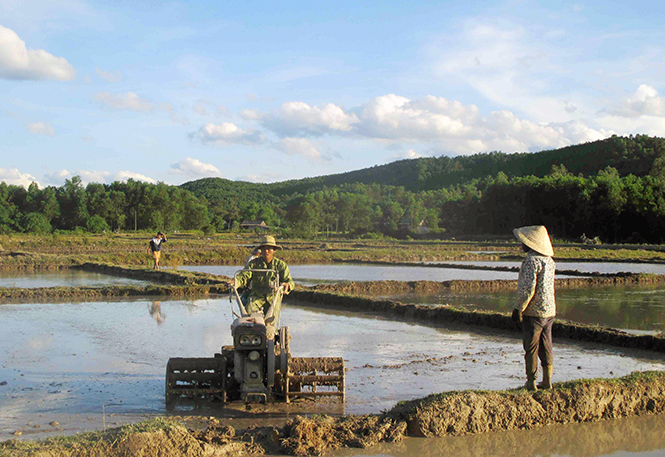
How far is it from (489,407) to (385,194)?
157422 mm

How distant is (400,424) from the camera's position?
5.00 m

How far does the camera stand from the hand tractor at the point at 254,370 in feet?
18.3

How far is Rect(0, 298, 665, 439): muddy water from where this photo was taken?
5965 mm

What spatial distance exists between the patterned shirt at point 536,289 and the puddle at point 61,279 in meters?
15.6

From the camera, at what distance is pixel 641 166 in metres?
88.6

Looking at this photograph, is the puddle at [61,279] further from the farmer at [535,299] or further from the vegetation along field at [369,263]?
the farmer at [535,299]

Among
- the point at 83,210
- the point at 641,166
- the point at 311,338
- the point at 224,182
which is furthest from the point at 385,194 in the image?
the point at 311,338

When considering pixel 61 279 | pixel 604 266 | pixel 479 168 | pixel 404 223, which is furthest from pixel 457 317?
pixel 479 168

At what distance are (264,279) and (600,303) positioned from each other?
10888mm

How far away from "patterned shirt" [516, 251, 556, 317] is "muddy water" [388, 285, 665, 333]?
5769 mm

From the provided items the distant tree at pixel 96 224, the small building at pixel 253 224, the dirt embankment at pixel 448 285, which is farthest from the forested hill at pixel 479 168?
the dirt embankment at pixel 448 285

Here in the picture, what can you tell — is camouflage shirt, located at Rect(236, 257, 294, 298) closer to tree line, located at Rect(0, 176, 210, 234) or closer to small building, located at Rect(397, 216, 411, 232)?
tree line, located at Rect(0, 176, 210, 234)

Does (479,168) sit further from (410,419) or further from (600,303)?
(410,419)

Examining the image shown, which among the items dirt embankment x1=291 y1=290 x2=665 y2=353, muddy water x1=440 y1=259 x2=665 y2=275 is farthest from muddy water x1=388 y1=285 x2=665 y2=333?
muddy water x1=440 y1=259 x2=665 y2=275
